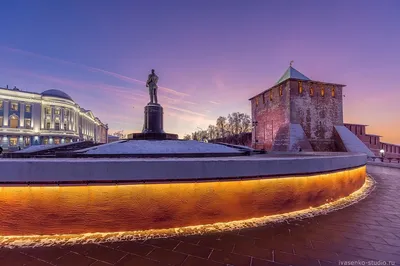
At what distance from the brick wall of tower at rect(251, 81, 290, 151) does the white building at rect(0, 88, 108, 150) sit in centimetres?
4854

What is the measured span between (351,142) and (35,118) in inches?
2621

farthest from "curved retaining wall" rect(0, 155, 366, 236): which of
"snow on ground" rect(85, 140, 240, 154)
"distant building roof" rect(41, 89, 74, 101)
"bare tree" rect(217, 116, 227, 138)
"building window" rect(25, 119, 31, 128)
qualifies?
"distant building roof" rect(41, 89, 74, 101)

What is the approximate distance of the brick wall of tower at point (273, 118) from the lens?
26.4m

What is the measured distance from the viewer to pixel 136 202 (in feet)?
13.7

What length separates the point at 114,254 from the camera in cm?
335

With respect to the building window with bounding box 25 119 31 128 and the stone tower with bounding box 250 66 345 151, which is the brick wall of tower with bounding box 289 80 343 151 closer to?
the stone tower with bounding box 250 66 345 151

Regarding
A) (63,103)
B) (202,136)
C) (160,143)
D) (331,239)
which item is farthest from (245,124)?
(331,239)

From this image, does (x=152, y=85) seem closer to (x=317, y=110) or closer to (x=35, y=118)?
(x=317, y=110)

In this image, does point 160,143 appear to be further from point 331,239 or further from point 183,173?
point 331,239

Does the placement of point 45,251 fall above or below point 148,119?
below

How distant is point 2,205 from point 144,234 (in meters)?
2.68

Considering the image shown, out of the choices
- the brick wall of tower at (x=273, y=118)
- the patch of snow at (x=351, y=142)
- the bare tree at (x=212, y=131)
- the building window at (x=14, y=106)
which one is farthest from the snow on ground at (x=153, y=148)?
the bare tree at (x=212, y=131)

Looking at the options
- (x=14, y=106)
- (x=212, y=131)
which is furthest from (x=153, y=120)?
(x=212, y=131)

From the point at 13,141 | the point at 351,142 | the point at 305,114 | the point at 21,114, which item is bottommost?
the point at 13,141
